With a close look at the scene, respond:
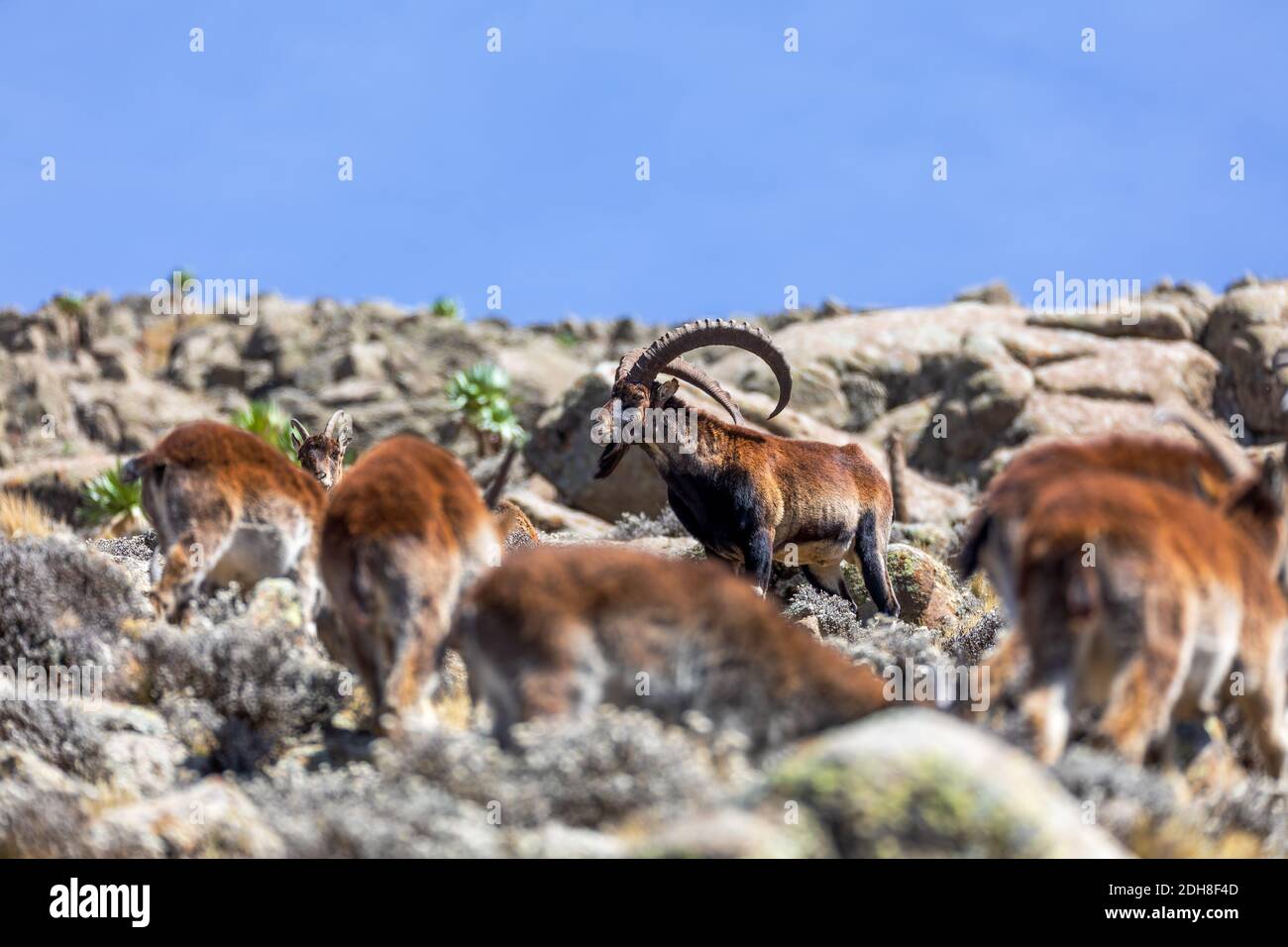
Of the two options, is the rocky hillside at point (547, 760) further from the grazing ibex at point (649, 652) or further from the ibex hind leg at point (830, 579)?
the ibex hind leg at point (830, 579)

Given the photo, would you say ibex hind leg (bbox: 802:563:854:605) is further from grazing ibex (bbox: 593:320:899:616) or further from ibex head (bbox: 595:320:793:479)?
ibex head (bbox: 595:320:793:479)

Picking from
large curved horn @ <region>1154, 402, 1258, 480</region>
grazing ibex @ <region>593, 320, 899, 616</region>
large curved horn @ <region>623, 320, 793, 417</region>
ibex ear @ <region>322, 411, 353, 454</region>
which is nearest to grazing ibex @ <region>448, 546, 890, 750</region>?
large curved horn @ <region>1154, 402, 1258, 480</region>

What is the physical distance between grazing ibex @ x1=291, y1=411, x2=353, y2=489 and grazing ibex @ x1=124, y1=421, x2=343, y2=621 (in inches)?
168

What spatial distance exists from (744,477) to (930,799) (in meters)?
8.94

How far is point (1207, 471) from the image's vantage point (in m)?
8.66

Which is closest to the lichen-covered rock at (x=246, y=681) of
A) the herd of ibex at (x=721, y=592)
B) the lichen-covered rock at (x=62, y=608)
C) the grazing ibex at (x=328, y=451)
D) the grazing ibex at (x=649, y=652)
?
the herd of ibex at (x=721, y=592)

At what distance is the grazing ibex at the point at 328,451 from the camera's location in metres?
15.4

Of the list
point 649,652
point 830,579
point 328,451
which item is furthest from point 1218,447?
point 328,451

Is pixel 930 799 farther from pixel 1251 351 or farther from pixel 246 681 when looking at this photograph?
pixel 1251 351

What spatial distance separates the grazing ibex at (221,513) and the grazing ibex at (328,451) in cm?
428

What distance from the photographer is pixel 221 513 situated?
416 inches
